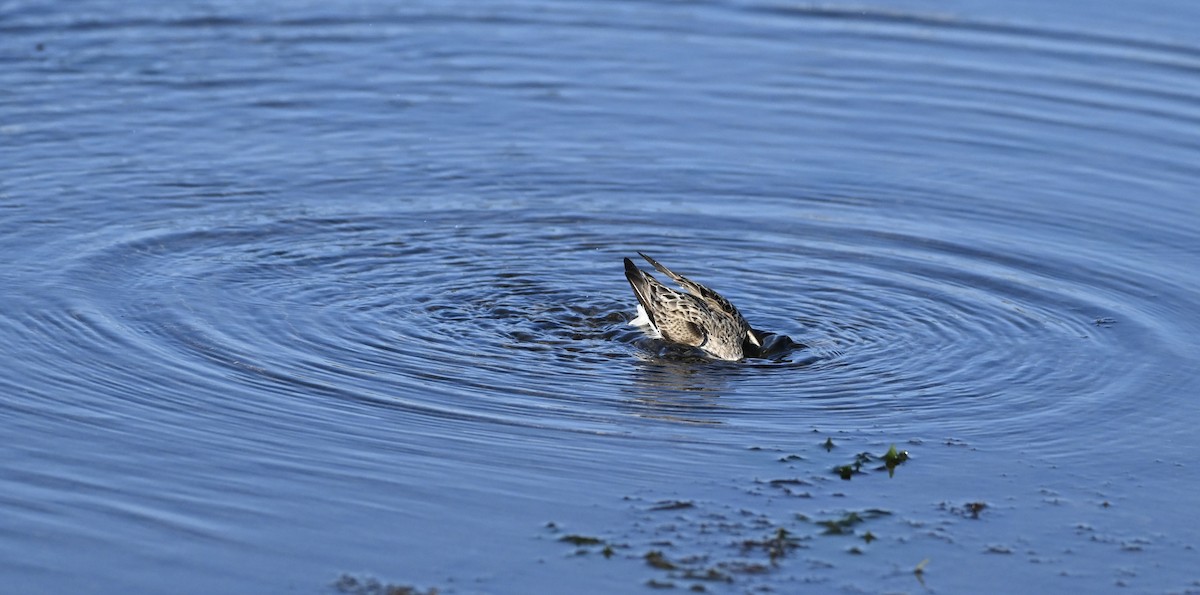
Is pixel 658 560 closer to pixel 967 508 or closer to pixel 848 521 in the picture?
pixel 848 521

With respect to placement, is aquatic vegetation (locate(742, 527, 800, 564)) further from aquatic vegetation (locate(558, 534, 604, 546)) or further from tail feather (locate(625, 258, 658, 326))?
tail feather (locate(625, 258, 658, 326))

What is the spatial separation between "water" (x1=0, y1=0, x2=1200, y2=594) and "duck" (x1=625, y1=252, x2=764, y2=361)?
176 millimetres

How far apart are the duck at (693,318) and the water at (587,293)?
0.58 ft

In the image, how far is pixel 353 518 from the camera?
313 inches

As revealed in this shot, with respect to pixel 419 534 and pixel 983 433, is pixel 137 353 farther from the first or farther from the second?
pixel 983 433

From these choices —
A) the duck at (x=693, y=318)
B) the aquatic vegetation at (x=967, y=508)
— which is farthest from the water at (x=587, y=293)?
the duck at (x=693, y=318)

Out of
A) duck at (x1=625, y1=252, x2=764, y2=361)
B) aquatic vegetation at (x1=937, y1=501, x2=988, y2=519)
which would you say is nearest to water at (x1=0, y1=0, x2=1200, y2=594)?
aquatic vegetation at (x1=937, y1=501, x2=988, y2=519)

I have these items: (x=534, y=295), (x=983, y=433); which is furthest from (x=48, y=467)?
(x=983, y=433)

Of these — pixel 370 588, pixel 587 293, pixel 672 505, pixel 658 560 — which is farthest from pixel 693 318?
pixel 370 588

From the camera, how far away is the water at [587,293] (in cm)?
789

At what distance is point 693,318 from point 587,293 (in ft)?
4.00

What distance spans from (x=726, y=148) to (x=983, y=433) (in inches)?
267

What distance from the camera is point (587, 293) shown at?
12.4 meters

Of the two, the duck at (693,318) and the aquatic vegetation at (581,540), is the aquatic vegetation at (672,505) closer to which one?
the aquatic vegetation at (581,540)
